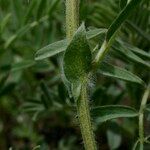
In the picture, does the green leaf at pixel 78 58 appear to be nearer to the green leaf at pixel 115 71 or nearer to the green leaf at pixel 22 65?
the green leaf at pixel 115 71

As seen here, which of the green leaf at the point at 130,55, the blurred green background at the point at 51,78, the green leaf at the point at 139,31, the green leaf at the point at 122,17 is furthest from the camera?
the blurred green background at the point at 51,78

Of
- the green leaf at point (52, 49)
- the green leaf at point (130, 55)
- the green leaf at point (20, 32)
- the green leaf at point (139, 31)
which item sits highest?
the green leaf at point (52, 49)

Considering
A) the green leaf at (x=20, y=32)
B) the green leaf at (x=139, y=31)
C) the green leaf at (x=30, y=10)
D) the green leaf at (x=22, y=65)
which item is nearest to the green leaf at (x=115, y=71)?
the green leaf at (x=139, y=31)

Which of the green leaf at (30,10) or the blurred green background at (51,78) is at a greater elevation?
the green leaf at (30,10)

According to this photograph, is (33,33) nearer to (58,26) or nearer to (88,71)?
(58,26)

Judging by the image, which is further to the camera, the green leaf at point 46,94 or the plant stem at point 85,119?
the green leaf at point 46,94

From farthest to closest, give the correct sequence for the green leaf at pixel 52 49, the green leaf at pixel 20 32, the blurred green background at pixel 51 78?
the green leaf at pixel 20 32 < the blurred green background at pixel 51 78 < the green leaf at pixel 52 49

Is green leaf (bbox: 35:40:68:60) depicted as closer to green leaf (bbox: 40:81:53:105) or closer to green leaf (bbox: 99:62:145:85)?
green leaf (bbox: 99:62:145:85)
